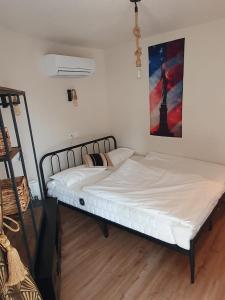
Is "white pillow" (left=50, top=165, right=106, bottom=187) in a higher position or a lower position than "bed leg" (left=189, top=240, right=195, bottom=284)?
higher

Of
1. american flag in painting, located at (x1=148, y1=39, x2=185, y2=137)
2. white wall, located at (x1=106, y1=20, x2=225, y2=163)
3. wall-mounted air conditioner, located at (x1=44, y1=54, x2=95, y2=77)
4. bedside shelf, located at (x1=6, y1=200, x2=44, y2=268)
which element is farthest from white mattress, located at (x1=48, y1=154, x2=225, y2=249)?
wall-mounted air conditioner, located at (x1=44, y1=54, x2=95, y2=77)

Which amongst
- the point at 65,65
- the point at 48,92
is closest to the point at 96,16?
the point at 65,65

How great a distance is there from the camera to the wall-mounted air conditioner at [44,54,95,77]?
2.76 metres

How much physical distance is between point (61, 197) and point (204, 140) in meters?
2.14

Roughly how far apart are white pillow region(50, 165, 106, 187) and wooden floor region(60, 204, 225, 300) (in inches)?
24.9

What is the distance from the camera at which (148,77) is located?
3381 millimetres

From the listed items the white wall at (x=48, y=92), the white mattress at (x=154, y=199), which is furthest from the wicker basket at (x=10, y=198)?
the white wall at (x=48, y=92)

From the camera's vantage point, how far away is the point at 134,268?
80.7 inches

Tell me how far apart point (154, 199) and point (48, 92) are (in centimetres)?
202

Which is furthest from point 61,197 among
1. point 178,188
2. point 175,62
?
point 175,62

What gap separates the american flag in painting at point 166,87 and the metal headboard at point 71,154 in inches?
38.1

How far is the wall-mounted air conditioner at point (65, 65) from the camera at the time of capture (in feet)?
9.05

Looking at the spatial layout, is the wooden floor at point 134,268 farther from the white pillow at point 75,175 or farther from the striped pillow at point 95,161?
the striped pillow at point 95,161

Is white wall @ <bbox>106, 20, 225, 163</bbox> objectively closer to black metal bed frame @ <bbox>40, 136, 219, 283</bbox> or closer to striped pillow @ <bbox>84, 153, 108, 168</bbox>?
black metal bed frame @ <bbox>40, 136, 219, 283</bbox>
